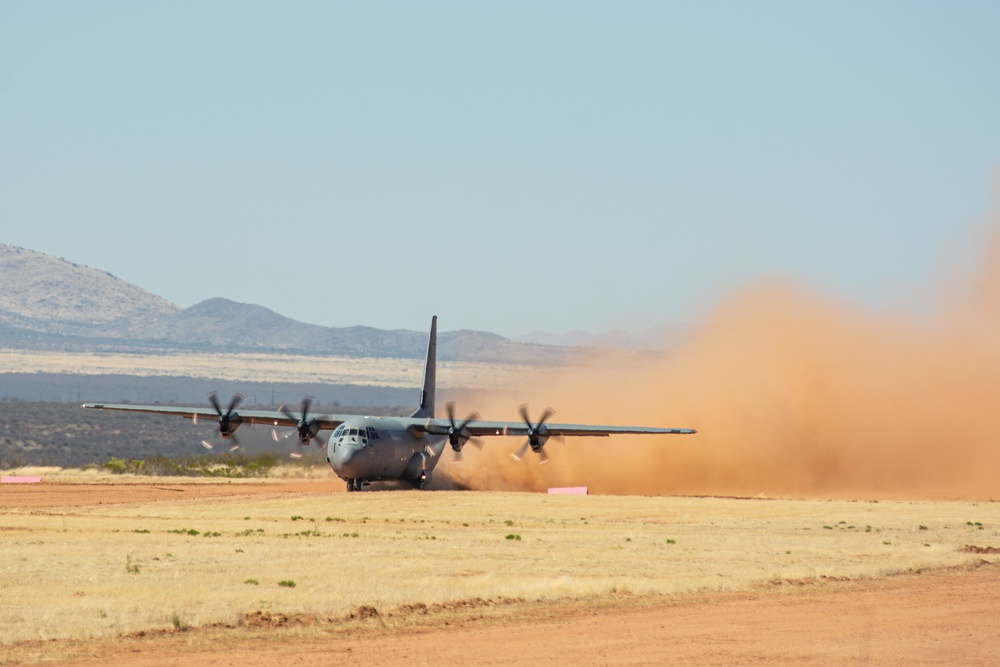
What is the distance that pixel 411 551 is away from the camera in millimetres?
32219

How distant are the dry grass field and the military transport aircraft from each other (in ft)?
6.58

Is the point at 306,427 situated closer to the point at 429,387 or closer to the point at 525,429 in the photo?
the point at 429,387

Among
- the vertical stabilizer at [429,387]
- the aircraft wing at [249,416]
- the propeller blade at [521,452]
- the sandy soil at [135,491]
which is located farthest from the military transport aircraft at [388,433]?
the sandy soil at [135,491]

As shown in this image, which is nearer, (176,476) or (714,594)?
(714,594)

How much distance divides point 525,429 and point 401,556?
92.4ft

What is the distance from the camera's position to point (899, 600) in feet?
82.0

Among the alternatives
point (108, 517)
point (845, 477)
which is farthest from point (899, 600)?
point (845, 477)

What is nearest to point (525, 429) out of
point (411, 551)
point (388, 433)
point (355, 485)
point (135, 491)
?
point (388, 433)

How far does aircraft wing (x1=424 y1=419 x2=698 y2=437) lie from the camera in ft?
192

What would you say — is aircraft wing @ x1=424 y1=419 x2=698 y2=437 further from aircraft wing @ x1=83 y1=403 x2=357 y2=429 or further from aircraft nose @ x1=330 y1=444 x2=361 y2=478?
aircraft nose @ x1=330 y1=444 x2=361 y2=478

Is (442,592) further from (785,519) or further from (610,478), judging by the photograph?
(610,478)

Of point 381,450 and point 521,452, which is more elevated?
point 521,452

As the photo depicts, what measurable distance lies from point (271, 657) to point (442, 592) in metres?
6.47

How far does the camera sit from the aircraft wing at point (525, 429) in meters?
58.5
